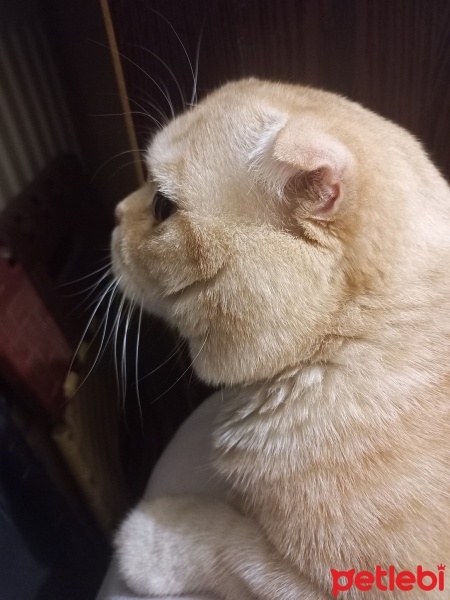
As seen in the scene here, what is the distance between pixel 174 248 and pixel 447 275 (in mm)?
265

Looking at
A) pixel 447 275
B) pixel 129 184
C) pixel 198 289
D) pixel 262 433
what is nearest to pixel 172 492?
pixel 262 433

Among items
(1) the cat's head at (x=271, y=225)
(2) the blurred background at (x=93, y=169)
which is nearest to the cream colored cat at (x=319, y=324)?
(1) the cat's head at (x=271, y=225)

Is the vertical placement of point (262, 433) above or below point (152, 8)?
below

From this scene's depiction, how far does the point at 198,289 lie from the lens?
1.73 ft

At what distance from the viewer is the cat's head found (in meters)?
0.45

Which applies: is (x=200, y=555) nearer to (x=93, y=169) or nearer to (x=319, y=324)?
(x=319, y=324)

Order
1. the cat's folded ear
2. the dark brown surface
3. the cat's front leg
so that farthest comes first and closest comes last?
1. the dark brown surface
2. the cat's front leg
3. the cat's folded ear

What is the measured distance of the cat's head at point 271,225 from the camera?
0.45 m

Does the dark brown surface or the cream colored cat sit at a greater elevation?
the dark brown surface

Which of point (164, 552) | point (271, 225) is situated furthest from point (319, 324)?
point (164, 552)

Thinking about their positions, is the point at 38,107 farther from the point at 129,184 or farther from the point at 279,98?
the point at 279,98

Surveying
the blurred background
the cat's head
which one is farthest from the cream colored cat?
the blurred background

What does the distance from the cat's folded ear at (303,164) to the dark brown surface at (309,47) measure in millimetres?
279

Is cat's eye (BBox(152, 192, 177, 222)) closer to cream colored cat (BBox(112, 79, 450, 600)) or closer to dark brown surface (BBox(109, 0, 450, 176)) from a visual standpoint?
cream colored cat (BBox(112, 79, 450, 600))
